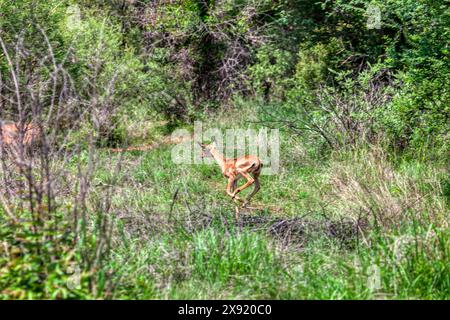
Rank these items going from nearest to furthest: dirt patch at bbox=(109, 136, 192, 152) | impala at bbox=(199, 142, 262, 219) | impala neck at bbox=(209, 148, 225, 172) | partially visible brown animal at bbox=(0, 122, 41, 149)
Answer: partially visible brown animal at bbox=(0, 122, 41, 149) → impala at bbox=(199, 142, 262, 219) → impala neck at bbox=(209, 148, 225, 172) → dirt patch at bbox=(109, 136, 192, 152)

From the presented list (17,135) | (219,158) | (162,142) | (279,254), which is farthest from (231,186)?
(17,135)

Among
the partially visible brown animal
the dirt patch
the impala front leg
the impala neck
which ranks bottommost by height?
the impala front leg

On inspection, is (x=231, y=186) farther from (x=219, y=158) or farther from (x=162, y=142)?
(x=162, y=142)

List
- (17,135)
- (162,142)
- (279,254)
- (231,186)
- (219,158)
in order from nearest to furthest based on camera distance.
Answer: (17,135), (279,254), (231,186), (219,158), (162,142)

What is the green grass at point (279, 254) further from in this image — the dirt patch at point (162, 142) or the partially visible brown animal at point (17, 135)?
the dirt patch at point (162, 142)

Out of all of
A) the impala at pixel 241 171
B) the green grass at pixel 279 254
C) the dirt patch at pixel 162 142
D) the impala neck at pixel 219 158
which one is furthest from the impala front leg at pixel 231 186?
the dirt patch at pixel 162 142

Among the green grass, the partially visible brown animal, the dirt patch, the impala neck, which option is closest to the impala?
the impala neck

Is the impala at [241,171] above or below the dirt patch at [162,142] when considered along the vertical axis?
below

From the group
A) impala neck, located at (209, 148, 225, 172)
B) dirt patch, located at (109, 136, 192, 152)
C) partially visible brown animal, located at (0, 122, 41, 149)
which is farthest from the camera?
dirt patch, located at (109, 136, 192, 152)

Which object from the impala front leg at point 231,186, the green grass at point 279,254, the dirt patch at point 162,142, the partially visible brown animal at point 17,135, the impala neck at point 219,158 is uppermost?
the dirt patch at point 162,142

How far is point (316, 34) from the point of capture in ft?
55.9

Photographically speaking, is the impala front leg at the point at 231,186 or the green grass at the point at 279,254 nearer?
the green grass at the point at 279,254

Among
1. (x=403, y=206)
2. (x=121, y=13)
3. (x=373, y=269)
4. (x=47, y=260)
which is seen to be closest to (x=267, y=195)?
(x=403, y=206)

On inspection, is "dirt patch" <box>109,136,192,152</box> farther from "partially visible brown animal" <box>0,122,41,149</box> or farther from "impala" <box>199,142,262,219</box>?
"partially visible brown animal" <box>0,122,41,149</box>
